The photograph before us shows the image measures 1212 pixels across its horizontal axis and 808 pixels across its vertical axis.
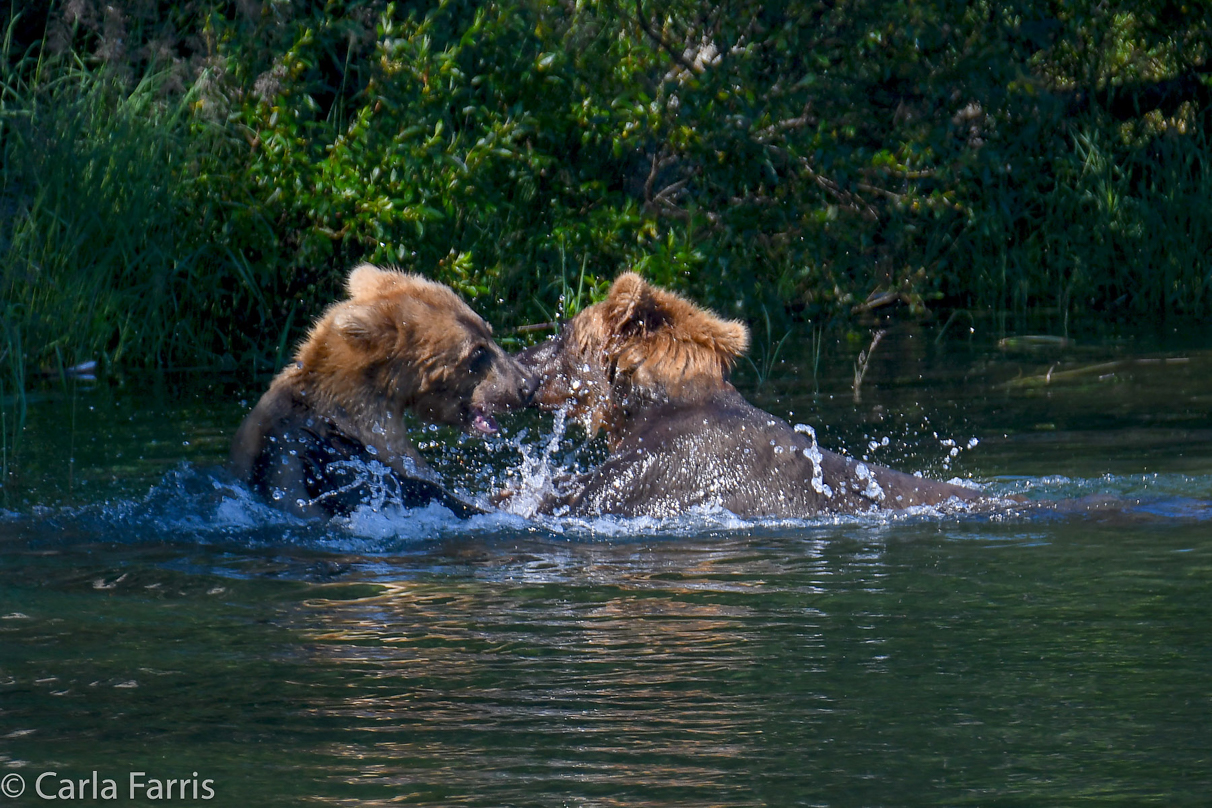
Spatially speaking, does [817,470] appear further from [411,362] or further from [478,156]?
[478,156]

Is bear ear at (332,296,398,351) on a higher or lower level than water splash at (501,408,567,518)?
higher

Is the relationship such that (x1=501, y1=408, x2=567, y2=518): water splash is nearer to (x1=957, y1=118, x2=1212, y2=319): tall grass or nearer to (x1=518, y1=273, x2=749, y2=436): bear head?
(x1=518, y1=273, x2=749, y2=436): bear head

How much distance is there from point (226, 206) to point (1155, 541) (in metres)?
8.18

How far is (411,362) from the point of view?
277 inches

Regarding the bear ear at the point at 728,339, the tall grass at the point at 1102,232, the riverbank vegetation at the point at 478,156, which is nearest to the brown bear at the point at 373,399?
the bear ear at the point at 728,339

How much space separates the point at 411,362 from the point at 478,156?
17.7 ft

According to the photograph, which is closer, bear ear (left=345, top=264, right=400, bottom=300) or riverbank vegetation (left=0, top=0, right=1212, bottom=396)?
bear ear (left=345, top=264, right=400, bottom=300)

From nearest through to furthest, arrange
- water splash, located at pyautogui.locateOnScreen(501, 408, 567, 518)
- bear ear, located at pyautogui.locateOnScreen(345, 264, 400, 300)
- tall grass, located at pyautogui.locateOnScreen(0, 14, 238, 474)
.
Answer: water splash, located at pyautogui.locateOnScreen(501, 408, 567, 518), bear ear, located at pyautogui.locateOnScreen(345, 264, 400, 300), tall grass, located at pyautogui.locateOnScreen(0, 14, 238, 474)

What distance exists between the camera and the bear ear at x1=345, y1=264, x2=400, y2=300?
7371 mm

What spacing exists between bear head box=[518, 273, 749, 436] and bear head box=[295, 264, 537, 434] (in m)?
0.27

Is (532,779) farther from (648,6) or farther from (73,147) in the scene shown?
(648,6)

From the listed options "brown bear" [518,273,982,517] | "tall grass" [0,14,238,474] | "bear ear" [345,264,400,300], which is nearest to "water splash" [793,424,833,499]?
"brown bear" [518,273,982,517]

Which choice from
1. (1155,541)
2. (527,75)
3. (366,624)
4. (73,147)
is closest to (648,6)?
(527,75)

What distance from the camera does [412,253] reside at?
12.3 metres
